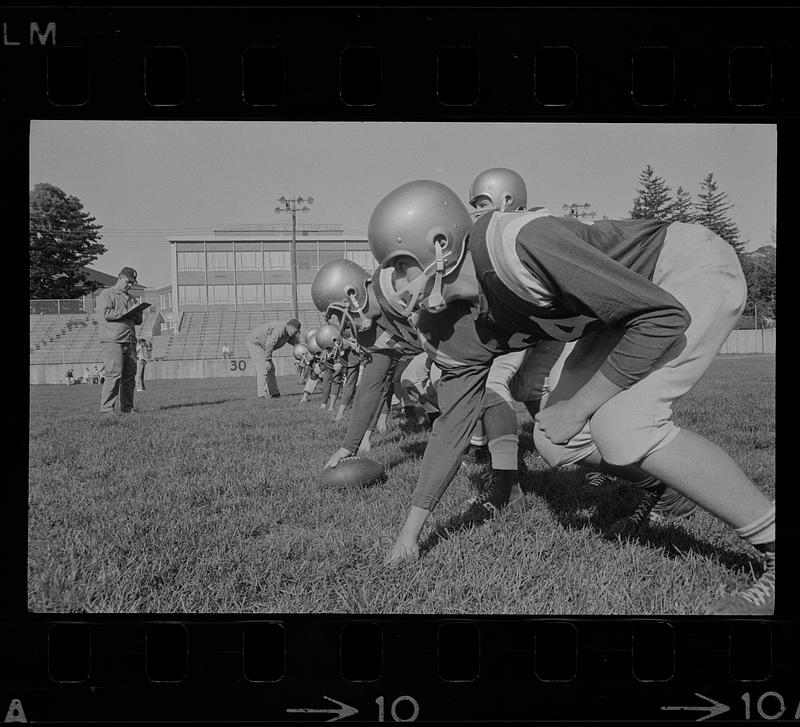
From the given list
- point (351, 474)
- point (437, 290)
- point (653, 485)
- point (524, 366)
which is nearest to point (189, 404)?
point (351, 474)

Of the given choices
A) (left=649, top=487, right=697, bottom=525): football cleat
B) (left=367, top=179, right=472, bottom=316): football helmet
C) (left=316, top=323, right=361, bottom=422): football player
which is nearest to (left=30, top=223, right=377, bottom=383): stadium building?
(left=316, top=323, right=361, bottom=422): football player

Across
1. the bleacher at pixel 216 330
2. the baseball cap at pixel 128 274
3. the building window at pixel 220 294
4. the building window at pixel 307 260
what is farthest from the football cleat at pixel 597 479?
the building window at pixel 220 294

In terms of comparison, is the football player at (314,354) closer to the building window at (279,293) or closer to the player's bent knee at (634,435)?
the building window at (279,293)

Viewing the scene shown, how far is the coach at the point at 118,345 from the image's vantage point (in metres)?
6.03

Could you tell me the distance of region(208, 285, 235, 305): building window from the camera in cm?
773

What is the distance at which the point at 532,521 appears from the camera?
10.1 feet

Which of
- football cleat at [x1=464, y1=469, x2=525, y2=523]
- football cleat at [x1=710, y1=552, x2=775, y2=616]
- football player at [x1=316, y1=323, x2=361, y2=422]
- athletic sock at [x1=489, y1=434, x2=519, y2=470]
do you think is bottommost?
football cleat at [x1=710, y1=552, x2=775, y2=616]

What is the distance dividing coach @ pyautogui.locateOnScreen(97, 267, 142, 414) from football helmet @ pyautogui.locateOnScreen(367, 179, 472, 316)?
4.20m
